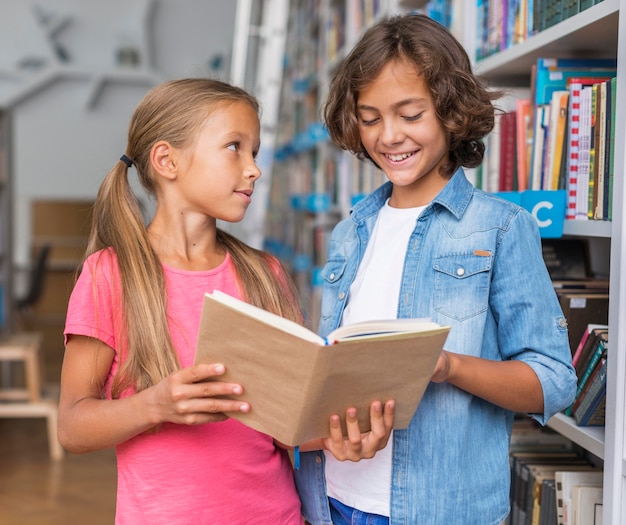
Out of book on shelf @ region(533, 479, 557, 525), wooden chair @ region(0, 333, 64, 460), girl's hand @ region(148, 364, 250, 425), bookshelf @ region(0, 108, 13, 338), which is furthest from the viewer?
bookshelf @ region(0, 108, 13, 338)

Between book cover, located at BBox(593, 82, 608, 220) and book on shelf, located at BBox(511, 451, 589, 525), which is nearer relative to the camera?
book cover, located at BBox(593, 82, 608, 220)

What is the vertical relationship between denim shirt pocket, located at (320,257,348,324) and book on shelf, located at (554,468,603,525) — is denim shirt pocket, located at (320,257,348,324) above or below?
above

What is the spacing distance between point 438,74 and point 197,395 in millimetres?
569

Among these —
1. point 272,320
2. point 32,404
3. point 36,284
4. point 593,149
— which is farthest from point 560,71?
point 36,284

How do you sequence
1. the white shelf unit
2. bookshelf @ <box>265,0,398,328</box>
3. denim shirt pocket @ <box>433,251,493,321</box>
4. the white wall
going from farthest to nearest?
the white wall < bookshelf @ <box>265,0,398,328</box> < the white shelf unit < denim shirt pocket @ <box>433,251,493,321</box>

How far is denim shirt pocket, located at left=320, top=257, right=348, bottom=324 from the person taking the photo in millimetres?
1255

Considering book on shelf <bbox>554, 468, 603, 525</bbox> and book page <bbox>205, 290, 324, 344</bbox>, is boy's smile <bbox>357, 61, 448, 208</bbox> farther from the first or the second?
book on shelf <bbox>554, 468, 603, 525</bbox>

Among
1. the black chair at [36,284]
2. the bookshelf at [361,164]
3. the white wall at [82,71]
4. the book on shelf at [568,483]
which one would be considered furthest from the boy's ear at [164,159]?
the white wall at [82,71]

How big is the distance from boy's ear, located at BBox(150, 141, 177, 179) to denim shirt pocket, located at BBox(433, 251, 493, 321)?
0.45 meters

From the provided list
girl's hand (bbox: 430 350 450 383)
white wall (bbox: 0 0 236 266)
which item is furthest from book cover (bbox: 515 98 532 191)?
white wall (bbox: 0 0 236 266)

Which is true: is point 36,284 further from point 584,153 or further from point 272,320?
point 272,320

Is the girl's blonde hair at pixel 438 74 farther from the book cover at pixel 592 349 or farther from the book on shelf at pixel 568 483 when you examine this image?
the book on shelf at pixel 568 483

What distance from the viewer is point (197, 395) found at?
3.18 ft

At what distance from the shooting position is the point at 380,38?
1186mm
